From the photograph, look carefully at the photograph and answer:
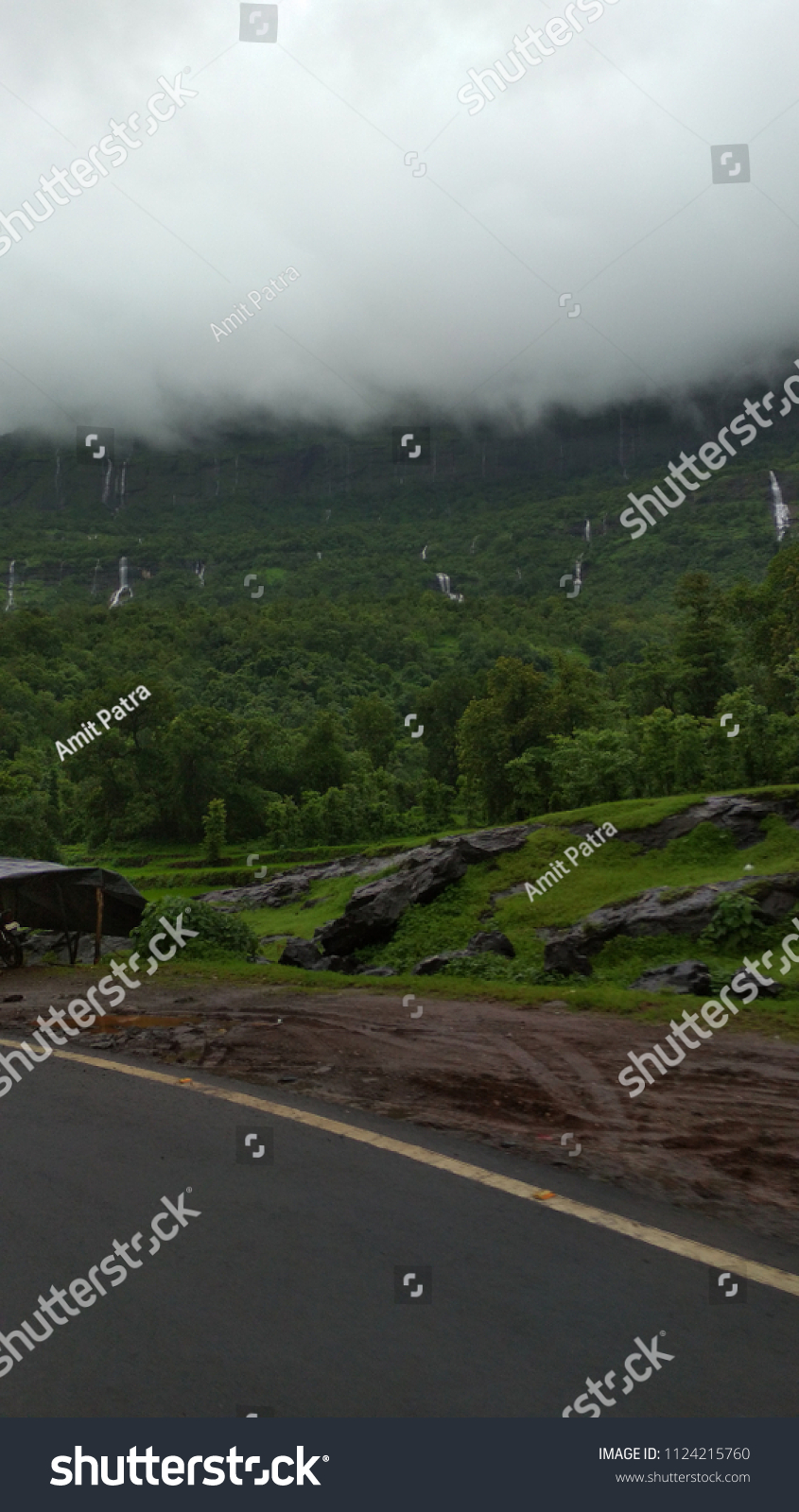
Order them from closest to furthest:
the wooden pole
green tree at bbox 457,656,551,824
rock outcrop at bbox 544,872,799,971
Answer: rock outcrop at bbox 544,872,799,971
the wooden pole
green tree at bbox 457,656,551,824

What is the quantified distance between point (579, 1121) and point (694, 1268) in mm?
2395

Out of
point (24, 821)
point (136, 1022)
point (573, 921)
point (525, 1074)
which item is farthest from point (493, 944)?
point (24, 821)

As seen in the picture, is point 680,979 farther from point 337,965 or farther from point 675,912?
point 337,965

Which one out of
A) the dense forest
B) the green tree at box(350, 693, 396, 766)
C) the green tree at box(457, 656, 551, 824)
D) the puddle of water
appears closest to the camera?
the puddle of water

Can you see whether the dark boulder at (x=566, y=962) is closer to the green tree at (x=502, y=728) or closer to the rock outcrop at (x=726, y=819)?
the rock outcrop at (x=726, y=819)

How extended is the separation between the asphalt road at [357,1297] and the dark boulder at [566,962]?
9.32 meters

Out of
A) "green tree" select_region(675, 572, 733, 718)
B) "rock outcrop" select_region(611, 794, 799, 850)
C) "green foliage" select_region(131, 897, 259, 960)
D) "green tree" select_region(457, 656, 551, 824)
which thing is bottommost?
"green foliage" select_region(131, 897, 259, 960)

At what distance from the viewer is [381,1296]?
423cm

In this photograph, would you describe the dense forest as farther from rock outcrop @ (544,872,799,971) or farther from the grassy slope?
rock outcrop @ (544,872,799,971)

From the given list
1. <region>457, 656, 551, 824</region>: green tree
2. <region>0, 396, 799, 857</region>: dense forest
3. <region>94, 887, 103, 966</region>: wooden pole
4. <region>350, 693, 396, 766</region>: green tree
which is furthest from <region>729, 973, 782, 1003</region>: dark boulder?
<region>350, 693, 396, 766</region>: green tree

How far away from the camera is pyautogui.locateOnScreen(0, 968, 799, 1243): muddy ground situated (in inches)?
232

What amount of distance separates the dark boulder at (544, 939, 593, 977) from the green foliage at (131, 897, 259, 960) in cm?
596

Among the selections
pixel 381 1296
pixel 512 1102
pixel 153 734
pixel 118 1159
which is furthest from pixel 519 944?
pixel 153 734

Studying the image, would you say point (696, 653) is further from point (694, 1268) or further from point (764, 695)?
point (694, 1268)
